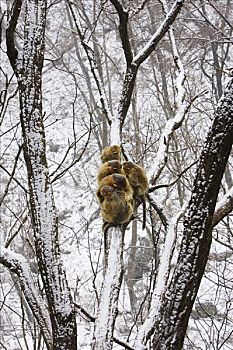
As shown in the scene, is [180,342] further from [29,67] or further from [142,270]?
[142,270]

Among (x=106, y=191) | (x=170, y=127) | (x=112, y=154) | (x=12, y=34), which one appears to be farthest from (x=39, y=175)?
(x=170, y=127)

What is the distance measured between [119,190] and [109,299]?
45cm

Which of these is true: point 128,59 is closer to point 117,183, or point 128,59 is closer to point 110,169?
point 110,169

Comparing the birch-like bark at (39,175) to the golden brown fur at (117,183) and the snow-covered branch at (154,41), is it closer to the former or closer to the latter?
the golden brown fur at (117,183)

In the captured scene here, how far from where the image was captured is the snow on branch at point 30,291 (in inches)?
62.1

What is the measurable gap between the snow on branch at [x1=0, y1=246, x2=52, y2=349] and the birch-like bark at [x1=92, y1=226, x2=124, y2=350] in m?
0.29

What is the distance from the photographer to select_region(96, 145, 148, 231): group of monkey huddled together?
1658 millimetres

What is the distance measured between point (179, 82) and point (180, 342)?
166 centimetres

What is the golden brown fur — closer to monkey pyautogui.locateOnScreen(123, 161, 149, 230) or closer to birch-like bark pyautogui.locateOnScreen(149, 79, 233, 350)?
monkey pyautogui.locateOnScreen(123, 161, 149, 230)

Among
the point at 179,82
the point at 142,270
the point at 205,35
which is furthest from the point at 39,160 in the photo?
the point at 205,35

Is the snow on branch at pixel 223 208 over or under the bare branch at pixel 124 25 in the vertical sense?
under

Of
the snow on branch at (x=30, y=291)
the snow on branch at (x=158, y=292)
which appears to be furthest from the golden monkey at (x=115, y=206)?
the snow on branch at (x=30, y=291)

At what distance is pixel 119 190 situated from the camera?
170cm

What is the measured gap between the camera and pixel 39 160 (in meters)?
1.56
